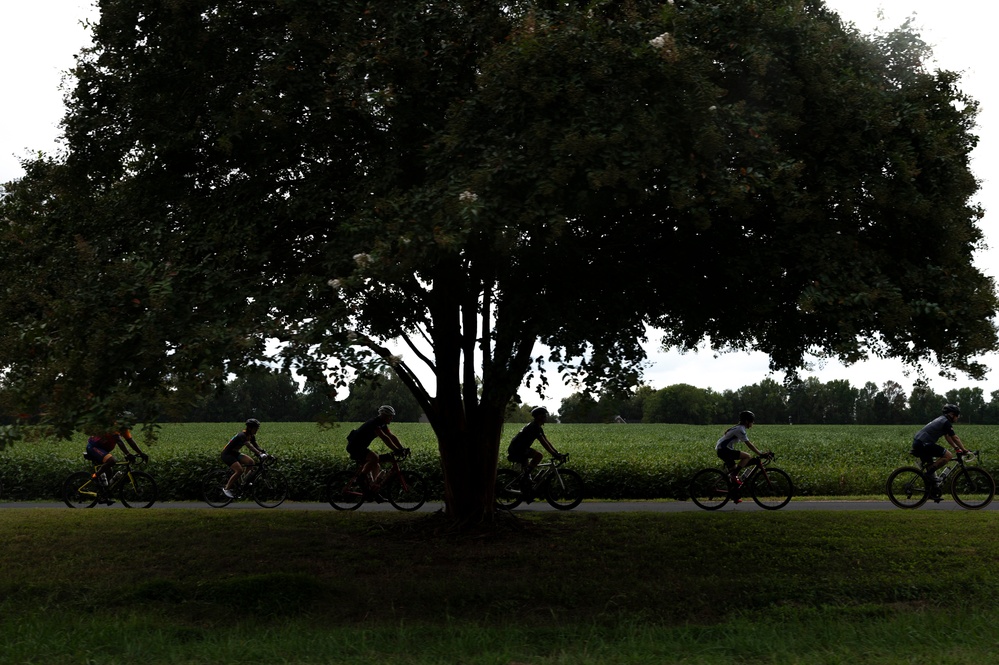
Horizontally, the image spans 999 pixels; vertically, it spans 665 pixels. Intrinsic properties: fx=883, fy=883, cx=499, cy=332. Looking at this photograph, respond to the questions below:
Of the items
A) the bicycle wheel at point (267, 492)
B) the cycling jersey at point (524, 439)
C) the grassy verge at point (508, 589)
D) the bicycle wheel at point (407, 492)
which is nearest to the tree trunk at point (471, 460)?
the grassy verge at point (508, 589)

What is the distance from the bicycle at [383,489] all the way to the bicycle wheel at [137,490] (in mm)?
4080

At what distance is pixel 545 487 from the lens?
639 inches

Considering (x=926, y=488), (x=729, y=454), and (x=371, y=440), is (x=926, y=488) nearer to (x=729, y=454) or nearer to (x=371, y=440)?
(x=729, y=454)

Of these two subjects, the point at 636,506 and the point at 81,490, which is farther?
the point at 81,490

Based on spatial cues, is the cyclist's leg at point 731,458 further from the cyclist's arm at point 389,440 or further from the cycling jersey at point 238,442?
the cycling jersey at point 238,442

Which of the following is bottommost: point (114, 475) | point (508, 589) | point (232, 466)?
point (508, 589)

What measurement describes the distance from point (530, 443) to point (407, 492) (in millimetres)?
2657

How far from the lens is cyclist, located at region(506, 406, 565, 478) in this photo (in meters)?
15.3

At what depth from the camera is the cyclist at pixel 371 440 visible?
583 inches

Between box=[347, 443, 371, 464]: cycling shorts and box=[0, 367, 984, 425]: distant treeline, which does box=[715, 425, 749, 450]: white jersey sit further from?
box=[0, 367, 984, 425]: distant treeline

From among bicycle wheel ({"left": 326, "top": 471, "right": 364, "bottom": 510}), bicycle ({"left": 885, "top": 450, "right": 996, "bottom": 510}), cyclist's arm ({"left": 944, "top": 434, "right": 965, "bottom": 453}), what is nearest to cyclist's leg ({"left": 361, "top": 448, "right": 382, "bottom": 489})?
bicycle wheel ({"left": 326, "top": 471, "right": 364, "bottom": 510})

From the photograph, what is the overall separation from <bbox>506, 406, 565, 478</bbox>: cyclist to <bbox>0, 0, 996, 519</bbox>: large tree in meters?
4.53

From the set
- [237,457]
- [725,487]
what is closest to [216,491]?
[237,457]

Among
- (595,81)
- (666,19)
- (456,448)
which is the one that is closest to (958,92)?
(666,19)
